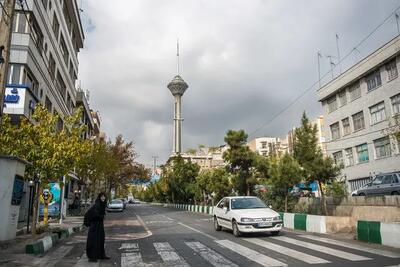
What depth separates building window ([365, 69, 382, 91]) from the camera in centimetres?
3547

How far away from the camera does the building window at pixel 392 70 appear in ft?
109

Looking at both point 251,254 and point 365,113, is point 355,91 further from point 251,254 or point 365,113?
point 251,254

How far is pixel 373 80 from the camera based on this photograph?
36.3m

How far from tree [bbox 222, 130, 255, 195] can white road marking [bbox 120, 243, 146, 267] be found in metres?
18.3

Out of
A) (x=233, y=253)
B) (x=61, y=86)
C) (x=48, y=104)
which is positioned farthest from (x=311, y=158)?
(x=61, y=86)

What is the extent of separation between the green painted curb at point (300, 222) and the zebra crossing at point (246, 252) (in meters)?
3.93

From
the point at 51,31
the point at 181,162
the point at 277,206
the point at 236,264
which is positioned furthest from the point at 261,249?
the point at 181,162

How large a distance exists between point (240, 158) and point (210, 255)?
783 inches

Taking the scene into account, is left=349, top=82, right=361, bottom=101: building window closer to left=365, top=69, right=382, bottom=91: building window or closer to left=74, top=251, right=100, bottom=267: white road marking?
left=365, top=69, right=382, bottom=91: building window

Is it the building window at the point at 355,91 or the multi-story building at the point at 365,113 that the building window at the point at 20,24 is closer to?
the multi-story building at the point at 365,113

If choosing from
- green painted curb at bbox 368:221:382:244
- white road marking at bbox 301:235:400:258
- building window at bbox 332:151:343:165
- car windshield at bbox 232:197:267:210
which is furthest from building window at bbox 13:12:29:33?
building window at bbox 332:151:343:165

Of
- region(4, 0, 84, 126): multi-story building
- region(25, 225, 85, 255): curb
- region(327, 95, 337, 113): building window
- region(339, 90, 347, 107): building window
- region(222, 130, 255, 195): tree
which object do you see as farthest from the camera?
region(327, 95, 337, 113): building window

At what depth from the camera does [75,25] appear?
1665 inches

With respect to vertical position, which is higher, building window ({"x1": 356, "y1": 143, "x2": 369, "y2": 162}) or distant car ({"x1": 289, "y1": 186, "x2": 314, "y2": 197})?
building window ({"x1": 356, "y1": 143, "x2": 369, "y2": 162})
